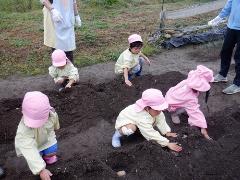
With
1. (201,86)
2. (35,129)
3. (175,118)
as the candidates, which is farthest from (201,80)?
(35,129)

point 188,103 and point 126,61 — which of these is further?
point 126,61

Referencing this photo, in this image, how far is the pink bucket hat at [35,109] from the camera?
3233mm

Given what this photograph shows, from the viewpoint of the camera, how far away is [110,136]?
459cm

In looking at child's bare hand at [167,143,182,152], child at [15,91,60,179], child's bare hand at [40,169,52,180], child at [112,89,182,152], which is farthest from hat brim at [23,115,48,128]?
child's bare hand at [167,143,182,152]

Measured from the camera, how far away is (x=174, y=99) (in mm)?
4723

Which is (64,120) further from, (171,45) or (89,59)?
(171,45)

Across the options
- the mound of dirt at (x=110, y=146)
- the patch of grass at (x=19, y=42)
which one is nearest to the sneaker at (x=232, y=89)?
the mound of dirt at (x=110, y=146)

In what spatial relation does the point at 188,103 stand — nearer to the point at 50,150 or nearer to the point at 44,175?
the point at 50,150

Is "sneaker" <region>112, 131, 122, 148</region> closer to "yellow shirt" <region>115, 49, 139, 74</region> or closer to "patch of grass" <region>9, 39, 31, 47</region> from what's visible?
"yellow shirt" <region>115, 49, 139, 74</region>

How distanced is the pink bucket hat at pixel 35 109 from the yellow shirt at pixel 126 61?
8.42 feet

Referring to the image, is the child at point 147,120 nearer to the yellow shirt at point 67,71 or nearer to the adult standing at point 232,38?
the yellow shirt at point 67,71

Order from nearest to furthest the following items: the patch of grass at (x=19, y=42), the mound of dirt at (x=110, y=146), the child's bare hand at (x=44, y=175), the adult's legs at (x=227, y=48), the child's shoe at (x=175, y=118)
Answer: the child's bare hand at (x=44, y=175), the mound of dirt at (x=110, y=146), the child's shoe at (x=175, y=118), the adult's legs at (x=227, y=48), the patch of grass at (x=19, y=42)

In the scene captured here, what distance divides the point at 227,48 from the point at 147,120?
102 inches

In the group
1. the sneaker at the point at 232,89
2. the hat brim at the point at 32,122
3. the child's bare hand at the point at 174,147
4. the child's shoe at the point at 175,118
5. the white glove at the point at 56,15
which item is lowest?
the sneaker at the point at 232,89
